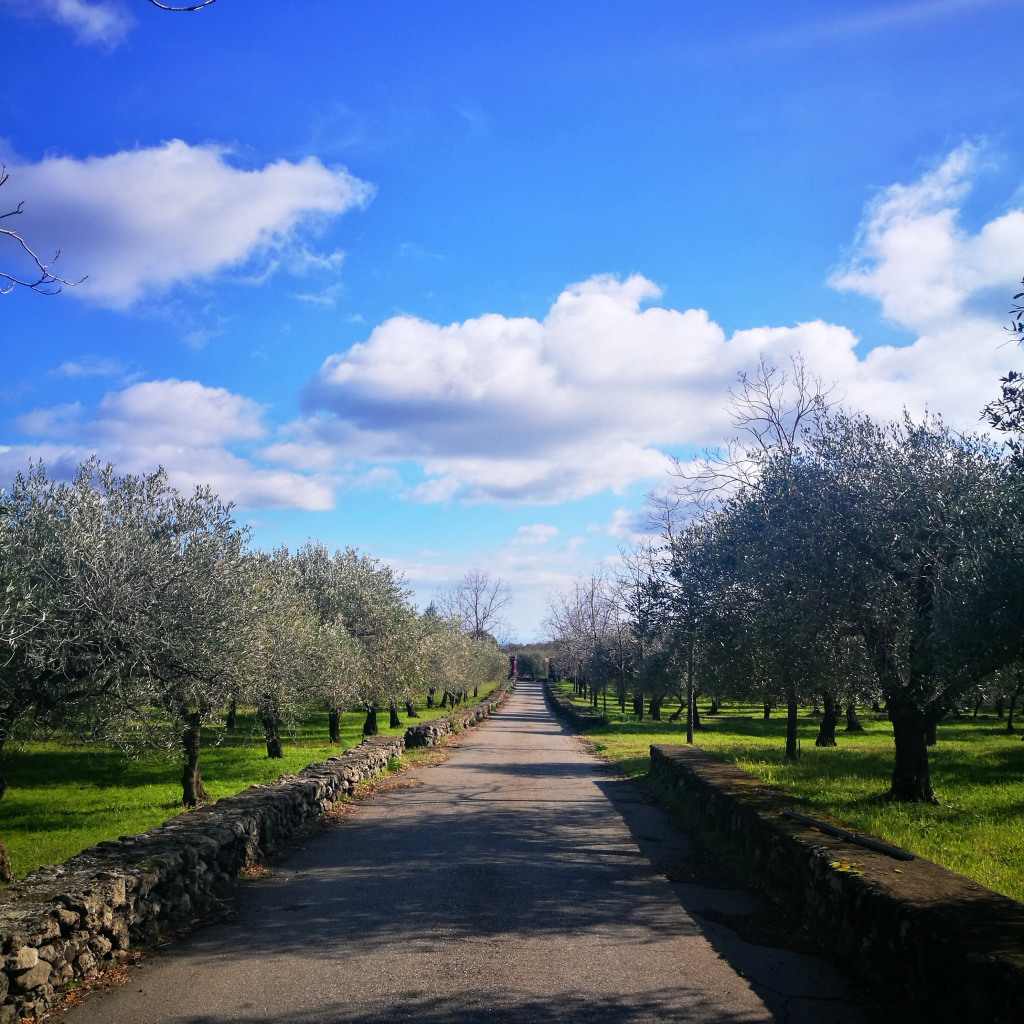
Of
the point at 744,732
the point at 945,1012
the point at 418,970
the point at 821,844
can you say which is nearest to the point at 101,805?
the point at 418,970

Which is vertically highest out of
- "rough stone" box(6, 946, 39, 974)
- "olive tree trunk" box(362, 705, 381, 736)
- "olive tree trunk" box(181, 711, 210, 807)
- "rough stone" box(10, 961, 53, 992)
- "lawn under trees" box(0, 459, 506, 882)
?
"lawn under trees" box(0, 459, 506, 882)

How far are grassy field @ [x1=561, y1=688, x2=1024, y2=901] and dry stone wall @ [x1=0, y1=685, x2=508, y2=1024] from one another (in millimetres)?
6825

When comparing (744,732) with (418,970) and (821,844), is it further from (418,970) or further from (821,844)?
(418,970)

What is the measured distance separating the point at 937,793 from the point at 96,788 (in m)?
18.2

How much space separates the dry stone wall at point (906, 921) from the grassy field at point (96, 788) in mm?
9887

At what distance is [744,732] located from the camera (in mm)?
36281

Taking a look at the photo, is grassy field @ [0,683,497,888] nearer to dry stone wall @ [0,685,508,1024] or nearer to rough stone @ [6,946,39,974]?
A: dry stone wall @ [0,685,508,1024]

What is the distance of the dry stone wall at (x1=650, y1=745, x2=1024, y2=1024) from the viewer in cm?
489

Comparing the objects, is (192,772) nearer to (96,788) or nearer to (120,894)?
(96,788)

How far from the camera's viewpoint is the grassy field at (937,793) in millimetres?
8930

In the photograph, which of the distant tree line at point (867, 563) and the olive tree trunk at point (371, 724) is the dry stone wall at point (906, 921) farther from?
the olive tree trunk at point (371, 724)

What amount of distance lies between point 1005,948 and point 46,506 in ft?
42.7

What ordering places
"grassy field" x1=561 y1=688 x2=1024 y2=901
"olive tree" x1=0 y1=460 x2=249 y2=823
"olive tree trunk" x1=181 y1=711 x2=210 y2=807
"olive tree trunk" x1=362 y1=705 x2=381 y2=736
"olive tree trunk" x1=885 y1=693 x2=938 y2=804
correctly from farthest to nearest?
"olive tree trunk" x1=362 y1=705 x2=381 y2=736 → "olive tree trunk" x1=181 y1=711 x2=210 y2=807 → "olive tree trunk" x1=885 y1=693 x2=938 y2=804 → "olive tree" x1=0 y1=460 x2=249 y2=823 → "grassy field" x1=561 y1=688 x2=1024 y2=901

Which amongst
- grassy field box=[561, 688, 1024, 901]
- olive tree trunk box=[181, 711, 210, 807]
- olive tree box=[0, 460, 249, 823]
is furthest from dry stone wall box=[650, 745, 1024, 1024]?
olive tree trunk box=[181, 711, 210, 807]
